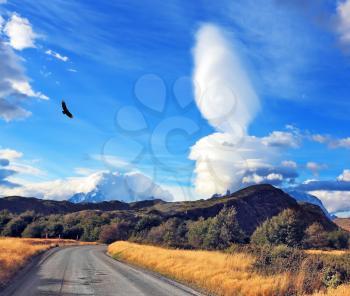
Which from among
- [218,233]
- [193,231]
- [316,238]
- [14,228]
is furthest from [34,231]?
[316,238]

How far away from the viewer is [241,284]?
16922 mm

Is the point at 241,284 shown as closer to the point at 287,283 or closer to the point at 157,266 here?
the point at 287,283

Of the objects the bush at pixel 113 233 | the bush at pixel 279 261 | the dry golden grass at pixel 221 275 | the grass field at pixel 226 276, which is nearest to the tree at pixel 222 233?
the dry golden grass at pixel 221 275

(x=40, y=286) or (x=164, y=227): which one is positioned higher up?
(x=164, y=227)

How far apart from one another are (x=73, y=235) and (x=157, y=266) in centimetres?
9061

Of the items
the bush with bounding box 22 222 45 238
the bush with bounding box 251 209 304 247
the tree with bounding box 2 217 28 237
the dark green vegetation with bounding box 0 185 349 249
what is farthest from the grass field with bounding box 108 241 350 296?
the tree with bounding box 2 217 28 237

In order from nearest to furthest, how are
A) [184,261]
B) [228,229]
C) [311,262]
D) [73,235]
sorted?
[311,262] → [184,261] → [228,229] → [73,235]

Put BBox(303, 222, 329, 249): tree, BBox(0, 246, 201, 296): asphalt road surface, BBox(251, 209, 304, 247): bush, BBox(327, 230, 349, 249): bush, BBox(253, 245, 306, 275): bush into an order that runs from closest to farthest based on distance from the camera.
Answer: BBox(0, 246, 201, 296): asphalt road surface < BBox(253, 245, 306, 275): bush < BBox(251, 209, 304, 247): bush < BBox(303, 222, 329, 249): tree < BBox(327, 230, 349, 249): bush

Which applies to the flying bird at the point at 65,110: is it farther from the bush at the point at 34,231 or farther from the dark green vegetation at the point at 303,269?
the bush at the point at 34,231

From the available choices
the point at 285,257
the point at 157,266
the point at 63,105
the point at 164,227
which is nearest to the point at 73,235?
the point at 164,227

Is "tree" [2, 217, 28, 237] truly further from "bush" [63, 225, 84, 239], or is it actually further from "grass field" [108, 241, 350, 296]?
"grass field" [108, 241, 350, 296]

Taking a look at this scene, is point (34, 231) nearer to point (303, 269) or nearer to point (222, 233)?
point (222, 233)

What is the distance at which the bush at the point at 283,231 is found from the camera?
73.2m

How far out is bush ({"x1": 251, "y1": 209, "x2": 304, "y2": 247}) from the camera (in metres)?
73.2
